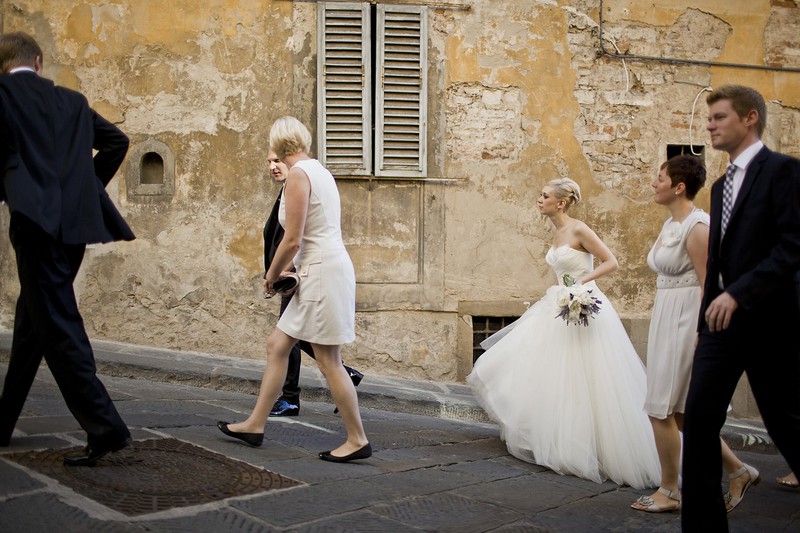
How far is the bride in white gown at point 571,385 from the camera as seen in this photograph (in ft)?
15.4

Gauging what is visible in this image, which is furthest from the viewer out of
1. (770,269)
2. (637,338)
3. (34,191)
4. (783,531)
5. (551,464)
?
(637,338)

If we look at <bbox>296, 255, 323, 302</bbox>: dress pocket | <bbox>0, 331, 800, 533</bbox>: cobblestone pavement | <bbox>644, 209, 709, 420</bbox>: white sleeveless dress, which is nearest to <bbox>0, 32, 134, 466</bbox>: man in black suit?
<bbox>0, 331, 800, 533</bbox>: cobblestone pavement

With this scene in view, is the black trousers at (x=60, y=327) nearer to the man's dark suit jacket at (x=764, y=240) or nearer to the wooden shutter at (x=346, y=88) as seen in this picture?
the man's dark suit jacket at (x=764, y=240)

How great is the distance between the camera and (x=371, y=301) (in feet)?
28.6

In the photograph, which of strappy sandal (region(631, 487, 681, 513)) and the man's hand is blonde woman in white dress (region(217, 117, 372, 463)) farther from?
the man's hand

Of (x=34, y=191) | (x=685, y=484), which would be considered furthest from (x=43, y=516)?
(x=685, y=484)

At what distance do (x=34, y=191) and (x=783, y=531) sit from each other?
377 cm

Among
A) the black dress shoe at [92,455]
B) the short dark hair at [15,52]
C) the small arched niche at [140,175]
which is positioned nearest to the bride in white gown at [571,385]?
the black dress shoe at [92,455]

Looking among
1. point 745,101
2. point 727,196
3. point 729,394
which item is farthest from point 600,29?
point 729,394

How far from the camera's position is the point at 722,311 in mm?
3041

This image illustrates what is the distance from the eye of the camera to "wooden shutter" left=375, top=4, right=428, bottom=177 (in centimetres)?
877

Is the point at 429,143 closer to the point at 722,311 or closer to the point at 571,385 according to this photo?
the point at 571,385

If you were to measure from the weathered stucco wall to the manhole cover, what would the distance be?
453 cm

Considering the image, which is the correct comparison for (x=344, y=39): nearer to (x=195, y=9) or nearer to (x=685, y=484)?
(x=195, y=9)
